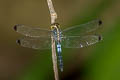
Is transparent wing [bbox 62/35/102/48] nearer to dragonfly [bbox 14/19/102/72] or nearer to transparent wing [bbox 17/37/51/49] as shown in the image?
dragonfly [bbox 14/19/102/72]

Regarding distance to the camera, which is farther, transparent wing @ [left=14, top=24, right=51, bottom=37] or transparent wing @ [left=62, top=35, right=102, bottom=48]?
transparent wing @ [left=62, top=35, right=102, bottom=48]

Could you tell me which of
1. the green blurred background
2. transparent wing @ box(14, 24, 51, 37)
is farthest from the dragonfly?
the green blurred background

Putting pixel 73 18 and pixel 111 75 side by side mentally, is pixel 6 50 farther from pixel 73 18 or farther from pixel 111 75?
pixel 111 75

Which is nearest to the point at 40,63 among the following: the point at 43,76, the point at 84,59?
the point at 43,76

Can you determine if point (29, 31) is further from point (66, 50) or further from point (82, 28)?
point (66, 50)

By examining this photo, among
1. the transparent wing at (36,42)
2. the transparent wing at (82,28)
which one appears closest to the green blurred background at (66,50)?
the transparent wing at (82,28)

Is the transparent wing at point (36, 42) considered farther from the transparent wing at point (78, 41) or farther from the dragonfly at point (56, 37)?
the transparent wing at point (78, 41)

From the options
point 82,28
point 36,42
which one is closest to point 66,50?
point 82,28
